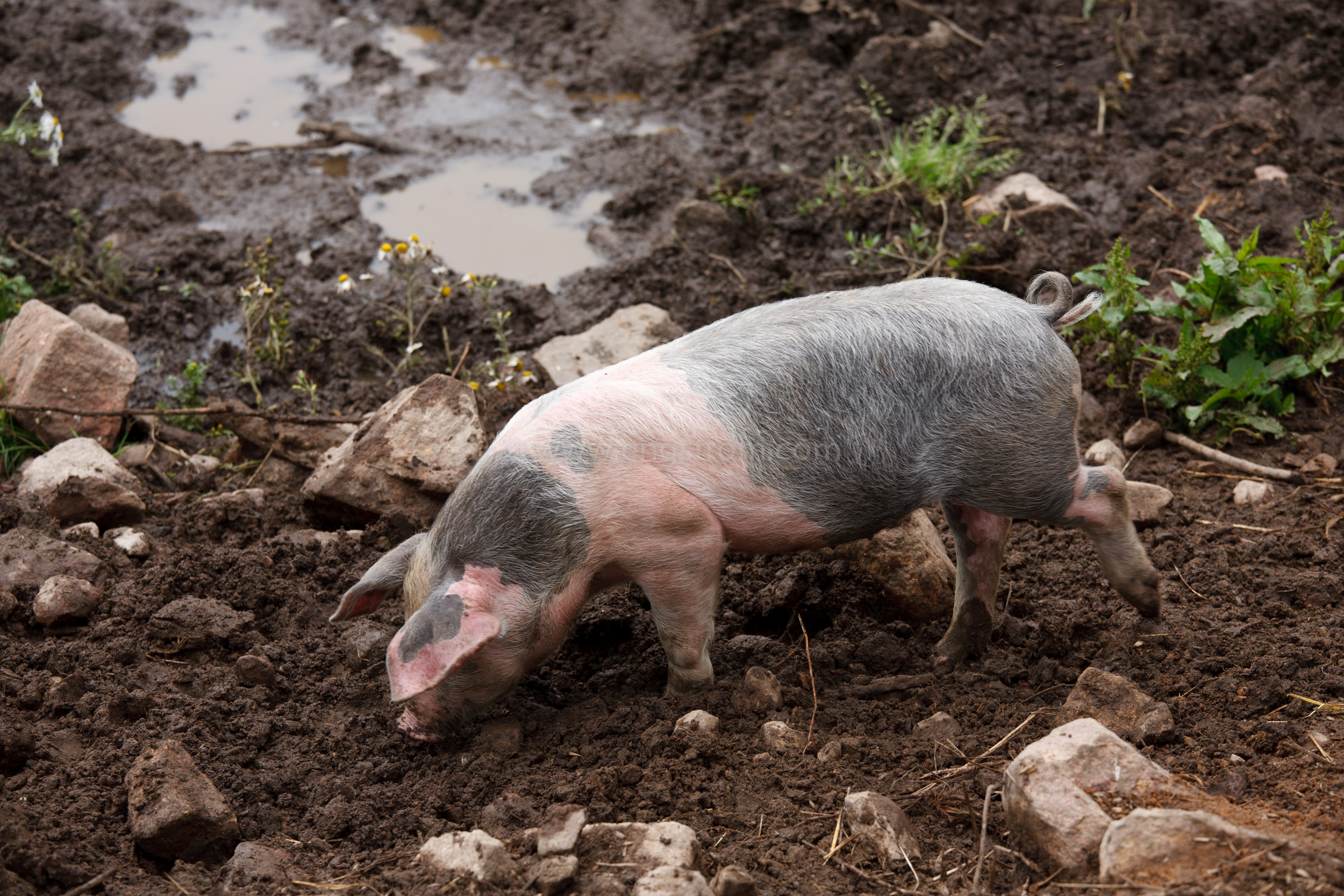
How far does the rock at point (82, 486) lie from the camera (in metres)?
4.89

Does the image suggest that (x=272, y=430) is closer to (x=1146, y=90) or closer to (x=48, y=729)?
(x=48, y=729)

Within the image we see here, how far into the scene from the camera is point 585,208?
25.1ft

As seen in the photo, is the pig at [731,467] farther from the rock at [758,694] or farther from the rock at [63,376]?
the rock at [63,376]

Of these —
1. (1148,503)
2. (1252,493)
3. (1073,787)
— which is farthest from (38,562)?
(1252,493)

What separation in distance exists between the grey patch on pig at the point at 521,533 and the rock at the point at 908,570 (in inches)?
53.9

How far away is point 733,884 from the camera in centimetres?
285

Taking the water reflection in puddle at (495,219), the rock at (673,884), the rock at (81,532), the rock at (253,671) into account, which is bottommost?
the water reflection in puddle at (495,219)

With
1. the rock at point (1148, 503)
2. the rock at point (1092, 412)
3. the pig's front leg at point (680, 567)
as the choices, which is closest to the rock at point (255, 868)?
the pig's front leg at point (680, 567)

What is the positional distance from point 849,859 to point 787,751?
0.57 meters

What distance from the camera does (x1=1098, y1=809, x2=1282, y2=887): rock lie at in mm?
2578

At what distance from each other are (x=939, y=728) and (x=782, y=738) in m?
0.51

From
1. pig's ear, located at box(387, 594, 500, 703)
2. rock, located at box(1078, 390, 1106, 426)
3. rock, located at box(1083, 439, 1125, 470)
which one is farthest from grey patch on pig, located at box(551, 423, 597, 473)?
rock, located at box(1078, 390, 1106, 426)

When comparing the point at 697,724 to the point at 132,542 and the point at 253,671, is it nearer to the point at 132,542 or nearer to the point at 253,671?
the point at 253,671

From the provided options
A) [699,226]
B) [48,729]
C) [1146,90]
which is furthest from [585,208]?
[48,729]
